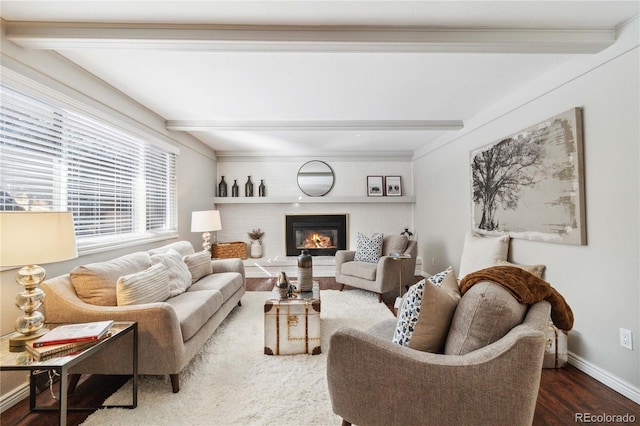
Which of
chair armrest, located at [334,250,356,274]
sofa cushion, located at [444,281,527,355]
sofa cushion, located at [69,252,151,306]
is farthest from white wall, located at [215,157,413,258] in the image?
sofa cushion, located at [444,281,527,355]

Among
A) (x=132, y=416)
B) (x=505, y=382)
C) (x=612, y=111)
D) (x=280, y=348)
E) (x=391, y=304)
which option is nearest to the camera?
(x=505, y=382)

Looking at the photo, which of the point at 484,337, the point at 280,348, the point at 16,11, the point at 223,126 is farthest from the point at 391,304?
the point at 16,11

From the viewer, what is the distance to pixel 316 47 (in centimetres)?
192

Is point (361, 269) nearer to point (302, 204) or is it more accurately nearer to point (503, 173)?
point (503, 173)

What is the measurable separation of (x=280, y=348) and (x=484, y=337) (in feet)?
5.45

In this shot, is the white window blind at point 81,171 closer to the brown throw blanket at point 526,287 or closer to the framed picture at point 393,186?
the brown throw blanket at point 526,287

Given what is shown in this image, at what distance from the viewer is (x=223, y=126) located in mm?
3752

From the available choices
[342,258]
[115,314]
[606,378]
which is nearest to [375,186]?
[342,258]

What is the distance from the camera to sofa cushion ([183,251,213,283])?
3139 millimetres

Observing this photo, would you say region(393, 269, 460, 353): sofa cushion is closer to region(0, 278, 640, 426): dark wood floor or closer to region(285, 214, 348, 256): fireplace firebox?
region(0, 278, 640, 426): dark wood floor

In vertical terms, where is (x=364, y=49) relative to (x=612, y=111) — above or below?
above

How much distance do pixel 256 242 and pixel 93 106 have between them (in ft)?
11.3

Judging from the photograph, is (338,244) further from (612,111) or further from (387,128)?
(612,111)

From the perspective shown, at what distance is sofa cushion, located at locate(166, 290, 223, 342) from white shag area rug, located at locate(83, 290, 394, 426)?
31 cm
